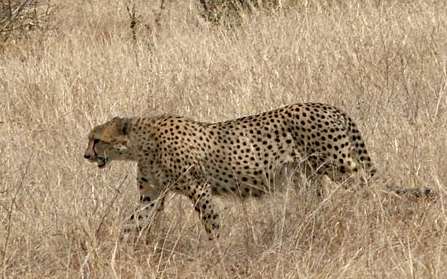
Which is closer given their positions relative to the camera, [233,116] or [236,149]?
[236,149]

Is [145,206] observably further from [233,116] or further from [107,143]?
[233,116]

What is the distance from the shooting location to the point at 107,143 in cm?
373

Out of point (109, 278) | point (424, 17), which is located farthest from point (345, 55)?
point (109, 278)

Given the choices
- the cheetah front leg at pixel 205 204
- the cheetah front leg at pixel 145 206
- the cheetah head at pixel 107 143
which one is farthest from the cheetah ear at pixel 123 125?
the cheetah front leg at pixel 205 204

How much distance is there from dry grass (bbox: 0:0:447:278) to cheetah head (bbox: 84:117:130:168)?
12cm

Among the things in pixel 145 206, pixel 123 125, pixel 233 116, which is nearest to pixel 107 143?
pixel 123 125

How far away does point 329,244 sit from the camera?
3135 mm

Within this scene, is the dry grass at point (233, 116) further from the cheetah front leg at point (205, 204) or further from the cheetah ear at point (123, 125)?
the cheetah ear at point (123, 125)

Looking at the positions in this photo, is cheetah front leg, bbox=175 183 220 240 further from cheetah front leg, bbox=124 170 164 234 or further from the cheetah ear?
the cheetah ear

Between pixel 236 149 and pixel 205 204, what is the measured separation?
31 centimetres

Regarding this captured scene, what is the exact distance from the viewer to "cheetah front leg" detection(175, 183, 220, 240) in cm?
345

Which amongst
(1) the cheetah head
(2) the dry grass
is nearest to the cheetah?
(1) the cheetah head

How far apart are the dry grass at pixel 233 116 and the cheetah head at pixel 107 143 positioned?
119mm

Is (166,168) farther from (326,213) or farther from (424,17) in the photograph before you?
(424,17)
